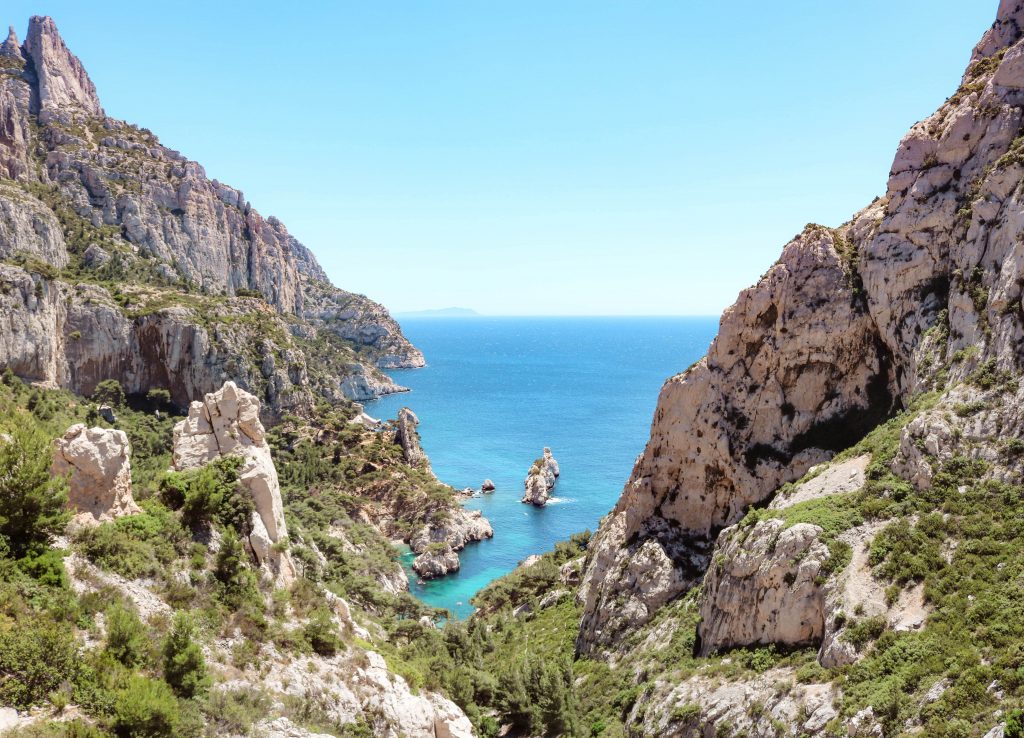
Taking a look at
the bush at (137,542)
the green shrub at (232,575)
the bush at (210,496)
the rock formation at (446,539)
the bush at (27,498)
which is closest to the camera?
the bush at (27,498)

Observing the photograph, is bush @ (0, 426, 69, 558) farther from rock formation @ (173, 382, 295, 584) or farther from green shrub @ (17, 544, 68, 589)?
rock formation @ (173, 382, 295, 584)

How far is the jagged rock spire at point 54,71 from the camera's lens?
113 meters

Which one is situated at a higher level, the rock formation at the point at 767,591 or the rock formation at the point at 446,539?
the rock formation at the point at 767,591

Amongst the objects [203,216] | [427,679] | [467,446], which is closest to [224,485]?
[427,679]

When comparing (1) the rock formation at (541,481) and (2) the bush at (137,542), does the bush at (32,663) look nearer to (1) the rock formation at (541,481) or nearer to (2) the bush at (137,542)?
(2) the bush at (137,542)

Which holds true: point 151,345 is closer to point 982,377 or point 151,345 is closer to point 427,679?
point 427,679

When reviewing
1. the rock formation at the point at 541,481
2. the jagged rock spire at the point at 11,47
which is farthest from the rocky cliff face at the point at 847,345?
the jagged rock spire at the point at 11,47

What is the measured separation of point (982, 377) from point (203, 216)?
450 feet

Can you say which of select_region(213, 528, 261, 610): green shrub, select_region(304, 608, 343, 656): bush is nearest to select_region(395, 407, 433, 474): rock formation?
select_region(304, 608, 343, 656): bush

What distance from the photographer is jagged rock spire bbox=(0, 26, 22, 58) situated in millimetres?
120562

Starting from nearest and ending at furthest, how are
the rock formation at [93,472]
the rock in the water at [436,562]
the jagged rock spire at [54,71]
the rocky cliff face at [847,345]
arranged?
the rock formation at [93,472]
the rocky cliff face at [847,345]
the rock in the water at [436,562]
the jagged rock spire at [54,71]

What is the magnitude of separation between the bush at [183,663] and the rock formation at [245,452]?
6554 mm

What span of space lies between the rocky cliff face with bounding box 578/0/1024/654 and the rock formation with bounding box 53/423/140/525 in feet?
76.3

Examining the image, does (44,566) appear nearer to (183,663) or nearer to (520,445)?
(183,663)
